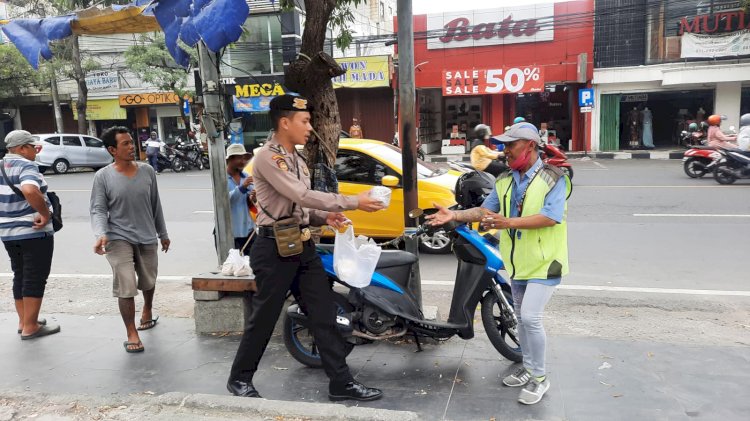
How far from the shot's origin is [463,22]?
23156 mm

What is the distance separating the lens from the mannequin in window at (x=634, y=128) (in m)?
23.2

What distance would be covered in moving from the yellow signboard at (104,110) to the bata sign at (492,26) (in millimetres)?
15346

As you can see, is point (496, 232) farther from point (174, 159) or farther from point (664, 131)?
point (664, 131)

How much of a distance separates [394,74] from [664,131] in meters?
11.6

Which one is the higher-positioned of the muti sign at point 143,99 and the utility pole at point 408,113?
the muti sign at point 143,99

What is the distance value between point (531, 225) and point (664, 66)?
21.1m

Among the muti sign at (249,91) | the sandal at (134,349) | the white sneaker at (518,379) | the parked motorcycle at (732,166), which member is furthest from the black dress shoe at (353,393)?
the muti sign at (249,91)

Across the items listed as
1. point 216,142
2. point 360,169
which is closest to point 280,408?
point 216,142

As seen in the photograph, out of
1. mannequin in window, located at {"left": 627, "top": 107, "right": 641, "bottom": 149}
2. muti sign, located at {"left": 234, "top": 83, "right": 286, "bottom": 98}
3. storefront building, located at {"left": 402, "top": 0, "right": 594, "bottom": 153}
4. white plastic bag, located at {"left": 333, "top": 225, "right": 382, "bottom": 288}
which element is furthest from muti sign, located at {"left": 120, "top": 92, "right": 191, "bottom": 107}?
white plastic bag, located at {"left": 333, "top": 225, "right": 382, "bottom": 288}

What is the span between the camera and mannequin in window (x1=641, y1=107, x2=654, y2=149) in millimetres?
22844

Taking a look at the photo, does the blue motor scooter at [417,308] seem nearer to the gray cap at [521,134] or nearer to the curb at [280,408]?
the curb at [280,408]

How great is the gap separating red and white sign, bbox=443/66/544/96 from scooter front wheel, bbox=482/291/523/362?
62.6 ft

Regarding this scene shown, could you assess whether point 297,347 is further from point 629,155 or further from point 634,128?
point 634,128

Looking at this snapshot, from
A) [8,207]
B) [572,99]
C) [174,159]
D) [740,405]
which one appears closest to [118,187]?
[8,207]
